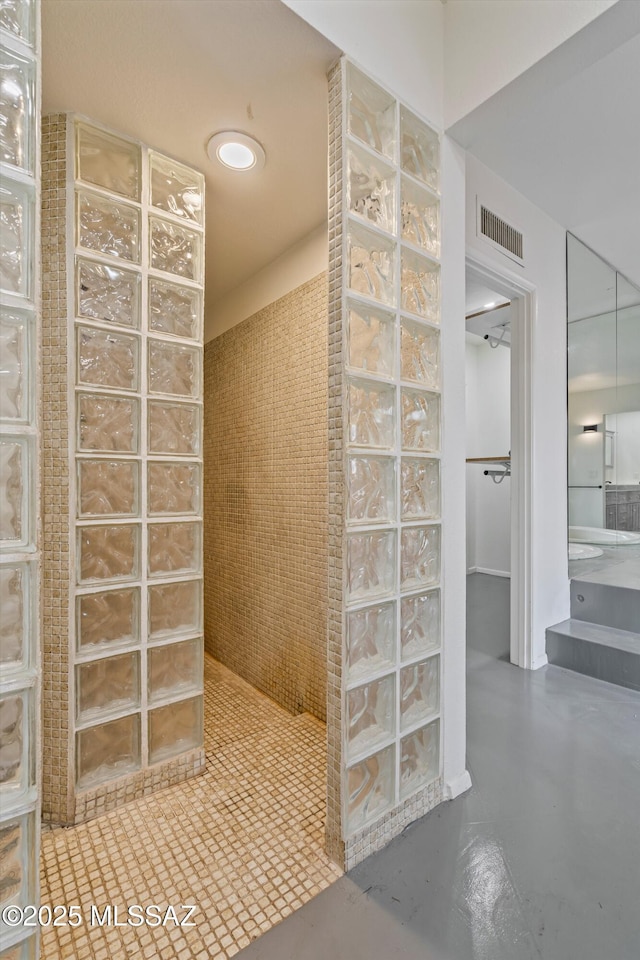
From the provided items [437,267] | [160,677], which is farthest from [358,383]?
→ [160,677]

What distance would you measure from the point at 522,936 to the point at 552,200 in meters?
2.97

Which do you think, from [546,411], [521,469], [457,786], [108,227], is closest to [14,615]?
[108,227]

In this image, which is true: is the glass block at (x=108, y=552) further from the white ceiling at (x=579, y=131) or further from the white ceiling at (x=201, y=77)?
the white ceiling at (x=579, y=131)

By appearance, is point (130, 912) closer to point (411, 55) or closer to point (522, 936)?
point (522, 936)

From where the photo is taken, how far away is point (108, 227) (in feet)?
5.03

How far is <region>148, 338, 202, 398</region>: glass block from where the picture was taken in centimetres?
163

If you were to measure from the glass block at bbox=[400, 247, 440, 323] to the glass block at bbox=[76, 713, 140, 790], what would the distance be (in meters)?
1.68

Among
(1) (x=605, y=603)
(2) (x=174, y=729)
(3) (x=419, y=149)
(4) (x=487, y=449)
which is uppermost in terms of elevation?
(3) (x=419, y=149)

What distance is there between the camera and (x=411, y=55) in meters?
1.38

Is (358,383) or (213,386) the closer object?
(358,383)

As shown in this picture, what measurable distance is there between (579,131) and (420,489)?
1.69m

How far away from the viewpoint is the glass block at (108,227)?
1.48 m

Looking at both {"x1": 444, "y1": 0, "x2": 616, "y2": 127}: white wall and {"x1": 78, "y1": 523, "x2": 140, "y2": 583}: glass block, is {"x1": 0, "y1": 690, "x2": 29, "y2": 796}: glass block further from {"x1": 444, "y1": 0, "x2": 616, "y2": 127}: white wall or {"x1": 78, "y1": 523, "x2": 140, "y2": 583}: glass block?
{"x1": 444, "y1": 0, "x2": 616, "y2": 127}: white wall

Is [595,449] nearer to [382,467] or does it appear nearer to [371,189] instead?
[382,467]
